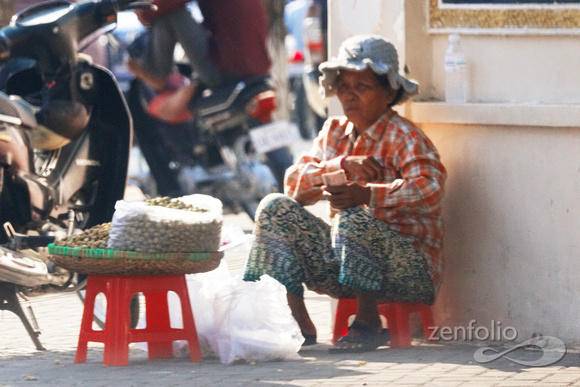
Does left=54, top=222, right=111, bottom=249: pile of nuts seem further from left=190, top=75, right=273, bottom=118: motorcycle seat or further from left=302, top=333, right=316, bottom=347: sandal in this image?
left=190, top=75, right=273, bottom=118: motorcycle seat

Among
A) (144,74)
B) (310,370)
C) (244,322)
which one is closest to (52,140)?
(244,322)

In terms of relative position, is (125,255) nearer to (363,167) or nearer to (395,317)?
(363,167)

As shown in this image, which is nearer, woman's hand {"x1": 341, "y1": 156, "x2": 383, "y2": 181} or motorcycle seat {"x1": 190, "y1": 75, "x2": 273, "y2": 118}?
woman's hand {"x1": 341, "y1": 156, "x2": 383, "y2": 181}

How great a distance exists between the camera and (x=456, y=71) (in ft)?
17.1

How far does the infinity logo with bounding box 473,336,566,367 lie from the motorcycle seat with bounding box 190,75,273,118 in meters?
4.03

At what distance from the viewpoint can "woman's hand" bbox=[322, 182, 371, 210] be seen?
16.0ft

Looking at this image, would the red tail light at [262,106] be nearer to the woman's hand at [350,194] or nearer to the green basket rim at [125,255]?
the woman's hand at [350,194]

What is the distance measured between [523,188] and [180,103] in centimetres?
429

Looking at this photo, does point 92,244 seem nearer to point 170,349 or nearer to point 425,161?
point 170,349

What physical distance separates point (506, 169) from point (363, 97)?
650 mm

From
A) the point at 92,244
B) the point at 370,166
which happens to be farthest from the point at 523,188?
the point at 92,244

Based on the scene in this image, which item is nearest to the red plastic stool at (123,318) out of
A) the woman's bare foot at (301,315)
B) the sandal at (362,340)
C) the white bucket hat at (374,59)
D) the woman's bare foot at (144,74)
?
the woman's bare foot at (301,315)

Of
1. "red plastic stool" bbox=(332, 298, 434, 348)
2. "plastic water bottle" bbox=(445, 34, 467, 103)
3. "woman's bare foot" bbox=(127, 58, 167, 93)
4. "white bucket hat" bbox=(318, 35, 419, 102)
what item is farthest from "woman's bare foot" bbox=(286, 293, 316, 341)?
"woman's bare foot" bbox=(127, 58, 167, 93)

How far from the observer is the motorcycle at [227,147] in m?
8.75
